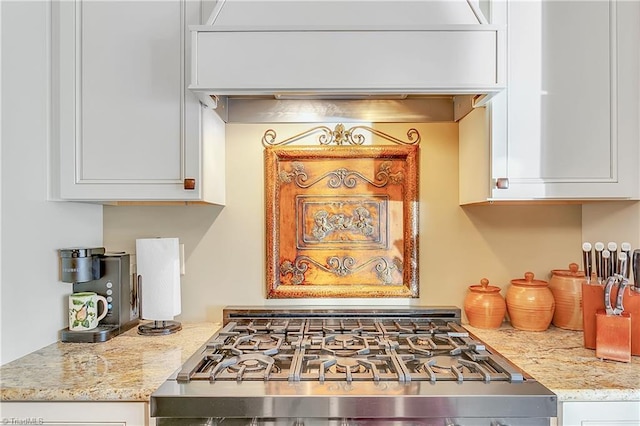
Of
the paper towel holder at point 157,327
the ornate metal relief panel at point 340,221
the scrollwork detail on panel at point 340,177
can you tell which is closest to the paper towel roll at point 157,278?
the paper towel holder at point 157,327

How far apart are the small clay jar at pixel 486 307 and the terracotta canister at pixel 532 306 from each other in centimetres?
5

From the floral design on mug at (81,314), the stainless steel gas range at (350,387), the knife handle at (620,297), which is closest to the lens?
the stainless steel gas range at (350,387)

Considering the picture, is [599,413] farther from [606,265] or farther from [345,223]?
[345,223]

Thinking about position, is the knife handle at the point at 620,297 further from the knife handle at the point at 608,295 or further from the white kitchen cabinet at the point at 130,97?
the white kitchen cabinet at the point at 130,97

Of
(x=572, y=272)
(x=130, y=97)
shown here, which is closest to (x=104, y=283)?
(x=130, y=97)

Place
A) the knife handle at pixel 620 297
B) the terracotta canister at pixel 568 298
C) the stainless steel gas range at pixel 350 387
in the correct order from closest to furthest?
the stainless steel gas range at pixel 350 387
the knife handle at pixel 620 297
the terracotta canister at pixel 568 298

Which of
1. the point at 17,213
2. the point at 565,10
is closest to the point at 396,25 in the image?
the point at 565,10

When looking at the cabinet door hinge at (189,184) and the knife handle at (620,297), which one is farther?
the cabinet door hinge at (189,184)

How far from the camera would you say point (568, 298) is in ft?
5.63

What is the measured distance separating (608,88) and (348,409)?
4.50 feet

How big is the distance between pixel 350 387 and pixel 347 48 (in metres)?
1.04

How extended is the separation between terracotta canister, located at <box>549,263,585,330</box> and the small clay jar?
0.71ft

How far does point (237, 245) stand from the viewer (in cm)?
188

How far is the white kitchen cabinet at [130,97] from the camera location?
1.50 metres
